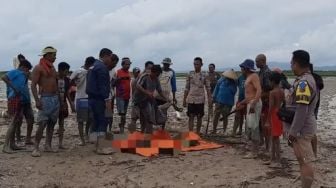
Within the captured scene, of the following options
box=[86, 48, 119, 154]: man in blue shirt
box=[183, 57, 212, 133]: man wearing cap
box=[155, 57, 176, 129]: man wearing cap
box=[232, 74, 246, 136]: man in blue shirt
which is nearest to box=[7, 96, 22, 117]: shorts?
box=[86, 48, 119, 154]: man in blue shirt

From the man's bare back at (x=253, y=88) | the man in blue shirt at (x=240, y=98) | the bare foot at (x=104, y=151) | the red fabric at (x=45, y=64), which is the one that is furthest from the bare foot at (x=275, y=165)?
the red fabric at (x=45, y=64)

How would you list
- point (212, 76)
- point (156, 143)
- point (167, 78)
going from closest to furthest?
point (156, 143) < point (167, 78) < point (212, 76)

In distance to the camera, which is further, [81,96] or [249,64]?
Result: [81,96]

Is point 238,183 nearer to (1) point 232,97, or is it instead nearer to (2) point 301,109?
(2) point 301,109

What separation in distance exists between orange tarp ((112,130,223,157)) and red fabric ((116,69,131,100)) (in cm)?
158

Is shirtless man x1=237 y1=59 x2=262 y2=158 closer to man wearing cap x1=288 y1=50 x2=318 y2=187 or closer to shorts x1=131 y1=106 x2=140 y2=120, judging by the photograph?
man wearing cap x1=288 y1=50 x2=318 y2=187

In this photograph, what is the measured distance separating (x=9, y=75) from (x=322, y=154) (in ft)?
19.0

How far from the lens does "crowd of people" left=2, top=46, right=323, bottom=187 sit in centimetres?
563

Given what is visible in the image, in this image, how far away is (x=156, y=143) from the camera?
8.85m

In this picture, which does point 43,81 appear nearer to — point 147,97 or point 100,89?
point 100,89

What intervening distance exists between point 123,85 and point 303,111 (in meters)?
5.67

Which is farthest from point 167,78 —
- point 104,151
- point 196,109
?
point 104,151

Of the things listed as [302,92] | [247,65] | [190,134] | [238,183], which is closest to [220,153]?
[190,134]

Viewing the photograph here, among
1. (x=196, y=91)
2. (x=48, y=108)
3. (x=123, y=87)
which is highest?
(x=123, y=87)
